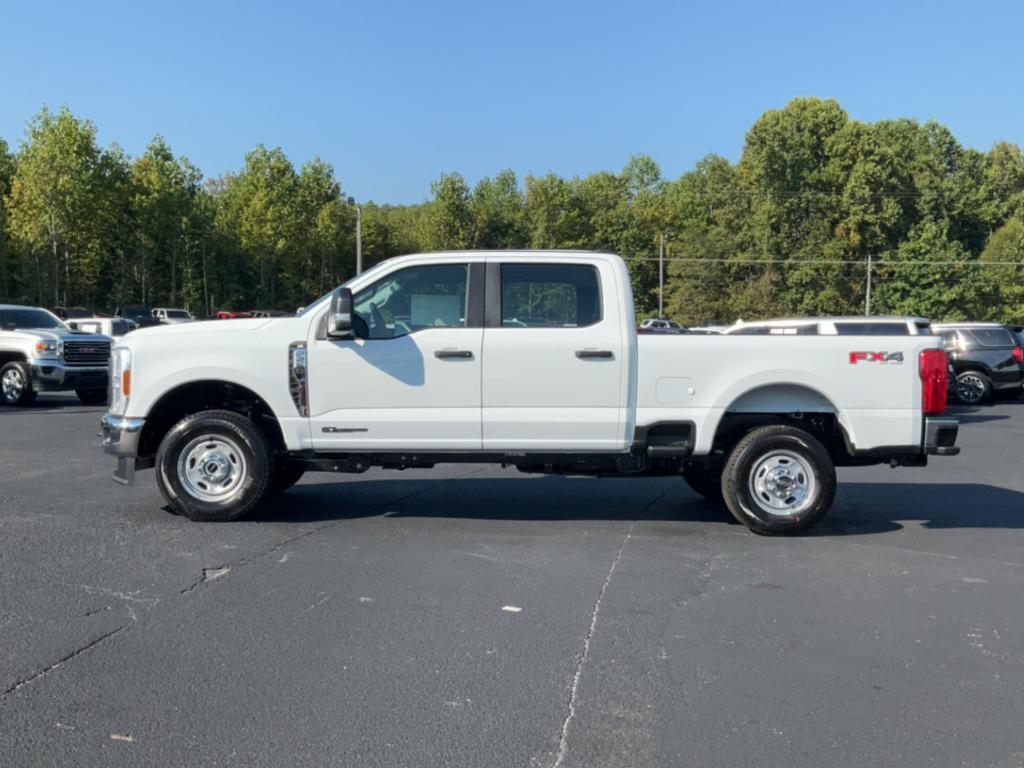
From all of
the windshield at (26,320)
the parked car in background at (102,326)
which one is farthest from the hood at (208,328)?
the parked car in background at (102,326)

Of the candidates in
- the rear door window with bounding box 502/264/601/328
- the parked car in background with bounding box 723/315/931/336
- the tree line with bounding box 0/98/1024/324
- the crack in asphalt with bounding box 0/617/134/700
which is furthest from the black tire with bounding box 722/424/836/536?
the tree line with bounding box 0/98/1024/324

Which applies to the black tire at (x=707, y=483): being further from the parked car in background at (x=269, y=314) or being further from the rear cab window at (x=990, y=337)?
the rear cab window at (x=990, y=337)

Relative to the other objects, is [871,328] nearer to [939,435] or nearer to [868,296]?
[939,435]

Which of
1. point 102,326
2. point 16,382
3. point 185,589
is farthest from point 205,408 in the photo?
point 102,326

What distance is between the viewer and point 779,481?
7.37 meters

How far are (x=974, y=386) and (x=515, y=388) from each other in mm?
17274

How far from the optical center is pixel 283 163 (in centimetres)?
6719

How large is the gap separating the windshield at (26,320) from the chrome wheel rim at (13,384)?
1070 millimetres

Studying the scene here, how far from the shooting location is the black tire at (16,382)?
17.8 metres

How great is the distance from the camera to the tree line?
2532 inches

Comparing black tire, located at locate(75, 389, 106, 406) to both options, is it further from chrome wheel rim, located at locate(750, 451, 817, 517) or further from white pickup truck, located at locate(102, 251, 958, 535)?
chrome wheel rim, located at locate(750, 451, 817, 517)

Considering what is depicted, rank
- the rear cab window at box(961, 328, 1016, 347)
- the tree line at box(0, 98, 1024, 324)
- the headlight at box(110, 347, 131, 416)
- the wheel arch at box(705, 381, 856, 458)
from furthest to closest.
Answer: the tree line at box(0, 98, 1024, 324) → the rear cab window at box(961, 328, 1016, 347) → the headlight at box(110, 347, 131, 416) → the wheel arch at box(705, 381, 856, 458)

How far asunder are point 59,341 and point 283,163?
52261 millimetres

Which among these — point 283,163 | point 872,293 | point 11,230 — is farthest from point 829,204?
point 11,230
